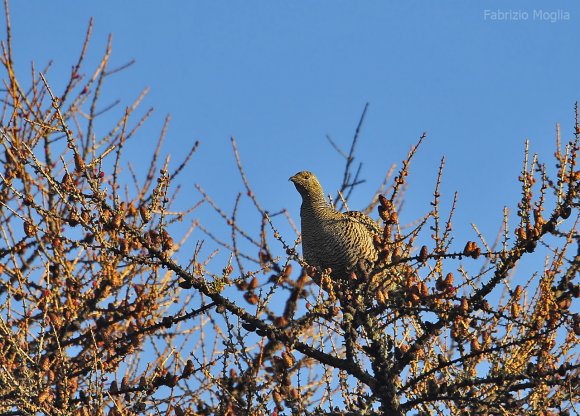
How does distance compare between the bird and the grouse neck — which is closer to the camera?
the bird

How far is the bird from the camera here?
24.7 ft

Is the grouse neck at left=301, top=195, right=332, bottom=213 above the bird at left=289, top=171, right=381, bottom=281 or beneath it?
above

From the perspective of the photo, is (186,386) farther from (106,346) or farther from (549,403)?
(549,403)

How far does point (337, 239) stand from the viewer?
7598mm

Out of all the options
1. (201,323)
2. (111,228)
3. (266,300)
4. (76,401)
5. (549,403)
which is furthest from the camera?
(201,323)

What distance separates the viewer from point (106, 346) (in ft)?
17.0

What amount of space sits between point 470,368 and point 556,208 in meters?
1.36

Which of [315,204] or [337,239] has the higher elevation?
[315,204]

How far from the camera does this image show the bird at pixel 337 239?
296 inches

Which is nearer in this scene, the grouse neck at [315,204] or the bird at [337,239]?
the bird at [337,239]

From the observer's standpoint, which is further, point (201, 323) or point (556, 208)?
point (201, 323)

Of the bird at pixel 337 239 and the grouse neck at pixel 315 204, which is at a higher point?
the grouse neck at pixel 315 204

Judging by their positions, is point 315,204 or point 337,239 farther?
point 315,204

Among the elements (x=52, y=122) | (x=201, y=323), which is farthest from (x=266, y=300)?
(x=52, y=122)
